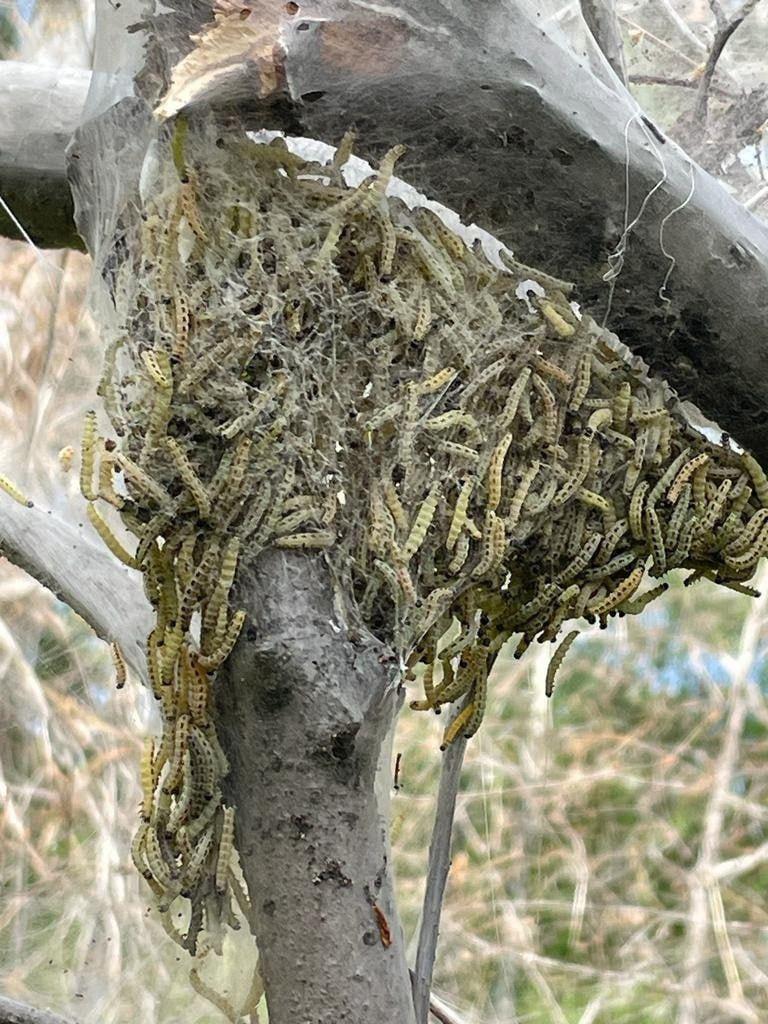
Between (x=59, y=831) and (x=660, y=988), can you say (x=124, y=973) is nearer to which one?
(x=59, y=831)

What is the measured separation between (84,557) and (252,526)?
0.54m

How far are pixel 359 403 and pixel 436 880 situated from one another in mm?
636

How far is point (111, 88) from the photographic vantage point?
1.20m

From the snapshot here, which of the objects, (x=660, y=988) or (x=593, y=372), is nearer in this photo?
(x=593, y=372)

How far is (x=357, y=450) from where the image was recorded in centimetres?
116

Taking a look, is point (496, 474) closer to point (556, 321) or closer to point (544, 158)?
point (556, 321)

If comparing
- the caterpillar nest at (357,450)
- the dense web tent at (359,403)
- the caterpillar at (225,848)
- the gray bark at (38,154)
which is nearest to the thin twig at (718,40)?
the dense web tent at (359,403)

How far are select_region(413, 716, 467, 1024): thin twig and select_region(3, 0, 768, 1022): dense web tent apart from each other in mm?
17

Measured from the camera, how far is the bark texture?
3.38ft

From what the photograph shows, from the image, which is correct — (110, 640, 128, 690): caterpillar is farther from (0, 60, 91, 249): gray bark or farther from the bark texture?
(0, 60, 91, 249): gray bark

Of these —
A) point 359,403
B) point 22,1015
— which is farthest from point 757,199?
point 22,1015

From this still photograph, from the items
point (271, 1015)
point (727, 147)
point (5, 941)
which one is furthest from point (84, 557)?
point (5, 941)

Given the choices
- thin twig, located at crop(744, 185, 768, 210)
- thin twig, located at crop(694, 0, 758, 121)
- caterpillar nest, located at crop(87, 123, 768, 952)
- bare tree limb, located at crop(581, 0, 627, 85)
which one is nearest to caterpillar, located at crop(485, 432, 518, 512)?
caterpillar nest, located at crop(87, 123, 768, 952)

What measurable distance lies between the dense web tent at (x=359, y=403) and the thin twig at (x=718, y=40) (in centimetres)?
78
